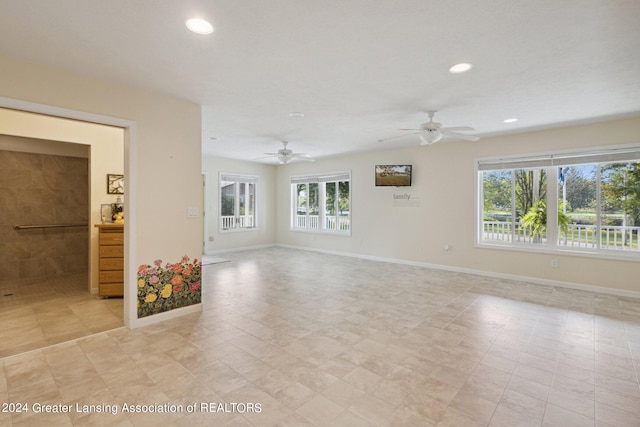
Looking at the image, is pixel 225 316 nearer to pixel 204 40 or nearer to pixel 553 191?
pixel 204 40

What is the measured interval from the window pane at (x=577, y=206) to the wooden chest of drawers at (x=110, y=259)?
7061 millimetres

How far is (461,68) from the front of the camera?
2.74 meters

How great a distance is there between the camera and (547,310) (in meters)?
3.79

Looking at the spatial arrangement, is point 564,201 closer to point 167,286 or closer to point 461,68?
point 461,68

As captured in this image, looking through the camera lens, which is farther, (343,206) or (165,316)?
(343,206)

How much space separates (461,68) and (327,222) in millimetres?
6027

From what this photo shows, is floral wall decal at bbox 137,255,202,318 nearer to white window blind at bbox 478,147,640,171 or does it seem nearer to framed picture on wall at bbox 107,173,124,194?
framed picture on wall at bbox 107,173,124,194

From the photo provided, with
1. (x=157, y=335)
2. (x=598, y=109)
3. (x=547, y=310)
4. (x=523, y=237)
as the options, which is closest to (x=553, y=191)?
(x=523, y=237)

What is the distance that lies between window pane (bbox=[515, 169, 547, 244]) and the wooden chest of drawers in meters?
6.65

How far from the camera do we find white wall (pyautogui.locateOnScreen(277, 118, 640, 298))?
15.0 feet

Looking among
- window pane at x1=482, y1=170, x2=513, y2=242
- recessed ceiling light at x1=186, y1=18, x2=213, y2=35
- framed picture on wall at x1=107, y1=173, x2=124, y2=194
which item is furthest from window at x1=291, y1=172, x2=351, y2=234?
recessed ceiling light at x1=186, y1=18, x2=213, y2=35

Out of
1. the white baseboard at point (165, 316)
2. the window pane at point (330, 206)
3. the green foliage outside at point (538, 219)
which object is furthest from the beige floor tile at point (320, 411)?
the window pane at point (330, 206)

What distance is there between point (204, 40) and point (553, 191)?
568 cm

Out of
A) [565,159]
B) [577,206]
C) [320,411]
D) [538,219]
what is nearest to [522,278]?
[538,219]
